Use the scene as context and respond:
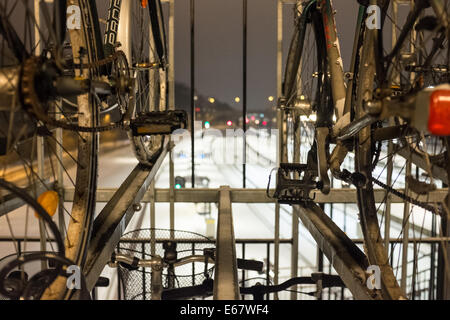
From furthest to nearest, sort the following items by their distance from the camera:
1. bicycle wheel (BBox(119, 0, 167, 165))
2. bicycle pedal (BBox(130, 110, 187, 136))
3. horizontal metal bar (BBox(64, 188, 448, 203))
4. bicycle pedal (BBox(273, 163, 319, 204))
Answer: horizontal metal bar (BBox(64, 188, 448, 203)) < bicycle wheel (BBox(119, 0, 167, 165)) < bicycle pedal (BBox(273, 163, 319, 204)) < bicycle pedal (BBox(130, 110, 187, 136))

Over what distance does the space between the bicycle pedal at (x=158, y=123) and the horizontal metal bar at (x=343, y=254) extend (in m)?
0.76

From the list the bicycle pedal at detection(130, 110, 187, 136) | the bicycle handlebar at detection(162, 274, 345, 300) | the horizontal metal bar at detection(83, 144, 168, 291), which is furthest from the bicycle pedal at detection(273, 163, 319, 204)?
the horizontal metal bar at detection(83, 144, 168, 291)

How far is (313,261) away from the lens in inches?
284

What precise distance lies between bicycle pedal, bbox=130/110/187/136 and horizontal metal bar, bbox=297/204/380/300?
29.9 inches

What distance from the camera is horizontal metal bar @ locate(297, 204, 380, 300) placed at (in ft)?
3.87

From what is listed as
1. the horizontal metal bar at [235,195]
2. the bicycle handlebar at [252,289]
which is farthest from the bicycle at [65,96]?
the horizontal metal bar at [235,195]

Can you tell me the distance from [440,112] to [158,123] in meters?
1.15

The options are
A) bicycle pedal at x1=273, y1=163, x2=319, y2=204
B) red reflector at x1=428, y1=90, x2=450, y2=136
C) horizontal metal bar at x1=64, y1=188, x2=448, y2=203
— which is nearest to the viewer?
red reflector at x1=428, y1=90, x2=450, y2=136

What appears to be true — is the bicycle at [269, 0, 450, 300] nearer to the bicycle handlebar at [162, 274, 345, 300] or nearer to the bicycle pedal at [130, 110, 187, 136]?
the bicycle handlebar at [162, 274, 345, 300]

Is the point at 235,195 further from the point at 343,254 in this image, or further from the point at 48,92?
the point at 48,92
